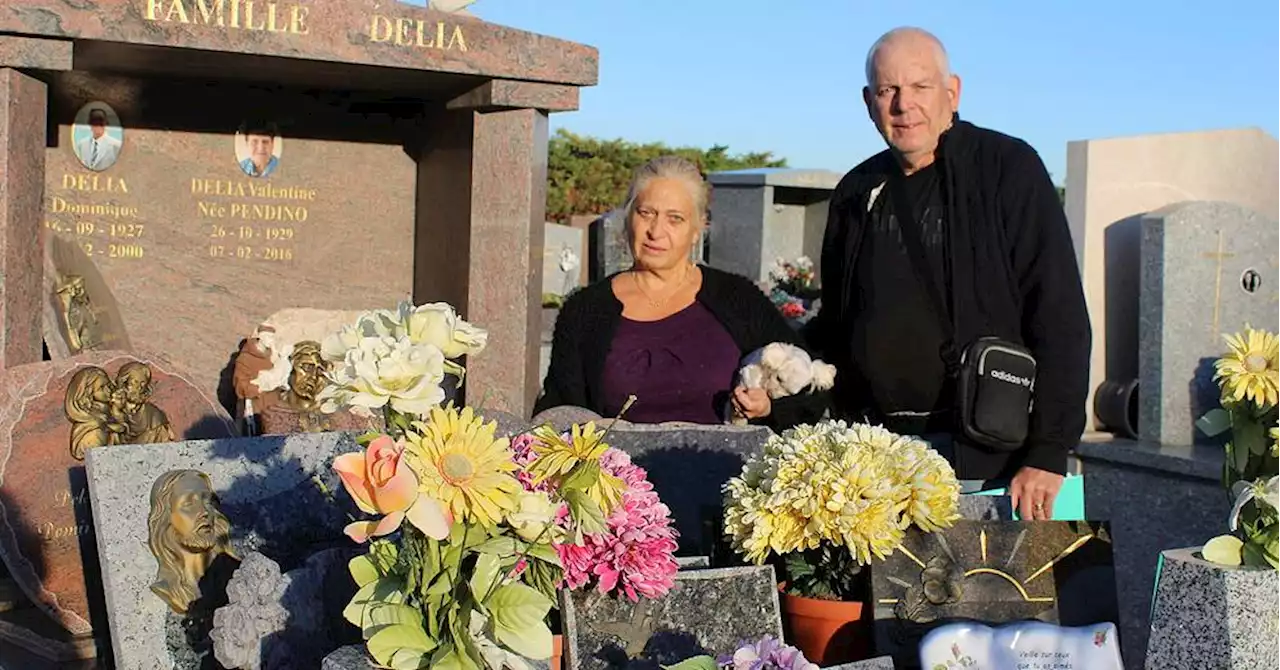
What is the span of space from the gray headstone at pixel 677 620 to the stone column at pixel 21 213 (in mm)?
2655

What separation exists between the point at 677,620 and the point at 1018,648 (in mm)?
591

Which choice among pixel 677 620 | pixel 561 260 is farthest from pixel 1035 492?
pixel 561 260

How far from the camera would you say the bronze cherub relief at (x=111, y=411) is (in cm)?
339

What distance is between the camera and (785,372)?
131 inches

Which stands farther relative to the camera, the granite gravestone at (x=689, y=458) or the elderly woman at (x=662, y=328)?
the elderly woman at (x=662, y=328)

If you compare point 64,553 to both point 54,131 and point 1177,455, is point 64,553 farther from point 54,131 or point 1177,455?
point 1177,455

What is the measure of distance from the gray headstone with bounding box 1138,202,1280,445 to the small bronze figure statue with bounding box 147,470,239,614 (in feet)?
18.6

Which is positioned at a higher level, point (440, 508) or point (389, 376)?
point (389, 376)

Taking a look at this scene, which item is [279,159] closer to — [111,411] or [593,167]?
[111,411]

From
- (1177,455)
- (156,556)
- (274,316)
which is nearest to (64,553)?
(156,556)

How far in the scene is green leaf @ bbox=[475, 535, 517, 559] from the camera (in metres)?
1.82

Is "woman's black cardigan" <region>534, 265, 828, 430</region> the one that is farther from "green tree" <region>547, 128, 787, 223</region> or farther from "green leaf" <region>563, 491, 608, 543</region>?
"green tree" <region>547, 128, 787, 223</region>

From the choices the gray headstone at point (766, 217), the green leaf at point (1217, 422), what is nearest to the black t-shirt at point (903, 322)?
the green leaf at point (1217, 422)

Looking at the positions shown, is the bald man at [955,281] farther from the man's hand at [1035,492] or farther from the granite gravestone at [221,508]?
the granite gravestone at [221,508]
